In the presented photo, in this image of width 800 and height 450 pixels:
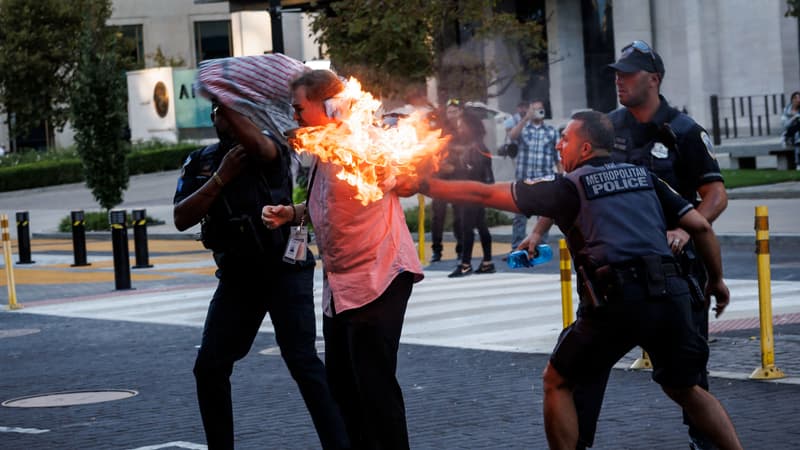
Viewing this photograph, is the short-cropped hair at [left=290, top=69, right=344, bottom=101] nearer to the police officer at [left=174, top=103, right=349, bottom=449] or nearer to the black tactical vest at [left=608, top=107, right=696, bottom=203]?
the police officer at [left=174, top=103, right=349, bottom=449]

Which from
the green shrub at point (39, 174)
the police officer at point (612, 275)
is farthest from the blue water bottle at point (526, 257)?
the green shrub at point (39, 174)

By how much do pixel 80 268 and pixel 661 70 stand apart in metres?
16.4

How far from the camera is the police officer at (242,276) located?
6.68m

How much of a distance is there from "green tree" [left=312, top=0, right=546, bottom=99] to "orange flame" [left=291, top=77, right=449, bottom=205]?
61.9 feet

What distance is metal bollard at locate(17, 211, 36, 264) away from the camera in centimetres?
2295

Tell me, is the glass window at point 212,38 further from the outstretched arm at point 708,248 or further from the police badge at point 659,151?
the outstretched arm at point 708,248

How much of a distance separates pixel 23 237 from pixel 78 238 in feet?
5.59

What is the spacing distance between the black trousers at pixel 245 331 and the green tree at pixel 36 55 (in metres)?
54.2

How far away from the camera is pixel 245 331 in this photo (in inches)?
268

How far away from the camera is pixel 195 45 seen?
250 feet

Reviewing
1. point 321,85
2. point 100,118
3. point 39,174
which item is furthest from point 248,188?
point 39,174

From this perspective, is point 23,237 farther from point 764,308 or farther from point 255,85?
point 255,85

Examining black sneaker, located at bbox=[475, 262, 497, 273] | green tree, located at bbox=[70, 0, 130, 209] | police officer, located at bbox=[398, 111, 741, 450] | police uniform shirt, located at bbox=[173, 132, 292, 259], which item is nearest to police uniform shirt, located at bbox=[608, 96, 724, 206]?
police officer, located at bbox=[398, 111, 741, 450]

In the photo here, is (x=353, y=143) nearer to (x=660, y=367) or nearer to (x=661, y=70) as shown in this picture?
(x=660, y=367)
